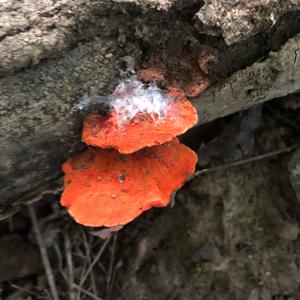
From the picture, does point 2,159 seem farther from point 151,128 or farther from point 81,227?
point 81,227

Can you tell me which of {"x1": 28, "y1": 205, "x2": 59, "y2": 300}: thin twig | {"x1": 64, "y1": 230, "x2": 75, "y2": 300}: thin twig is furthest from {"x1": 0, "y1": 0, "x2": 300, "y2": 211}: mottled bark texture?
{"x1": 64, "y1": 230, "x2": 75, "y2": 300}: thin twig

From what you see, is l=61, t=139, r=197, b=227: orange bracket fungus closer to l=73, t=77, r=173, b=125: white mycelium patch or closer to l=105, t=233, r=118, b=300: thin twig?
l=73, t=77, r=173, b=125: white mycelium patch

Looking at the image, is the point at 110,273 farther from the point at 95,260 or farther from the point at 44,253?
the point at 44,253

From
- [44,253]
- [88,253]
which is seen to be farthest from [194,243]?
[44,253]

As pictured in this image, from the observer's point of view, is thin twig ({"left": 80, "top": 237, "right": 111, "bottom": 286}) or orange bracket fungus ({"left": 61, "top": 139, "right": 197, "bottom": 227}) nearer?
orange bracket fungus ({"left": 61, "top": 139, "right": 197, "bottom": 227})

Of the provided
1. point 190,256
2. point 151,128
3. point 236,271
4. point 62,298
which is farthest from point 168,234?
point 151,128
